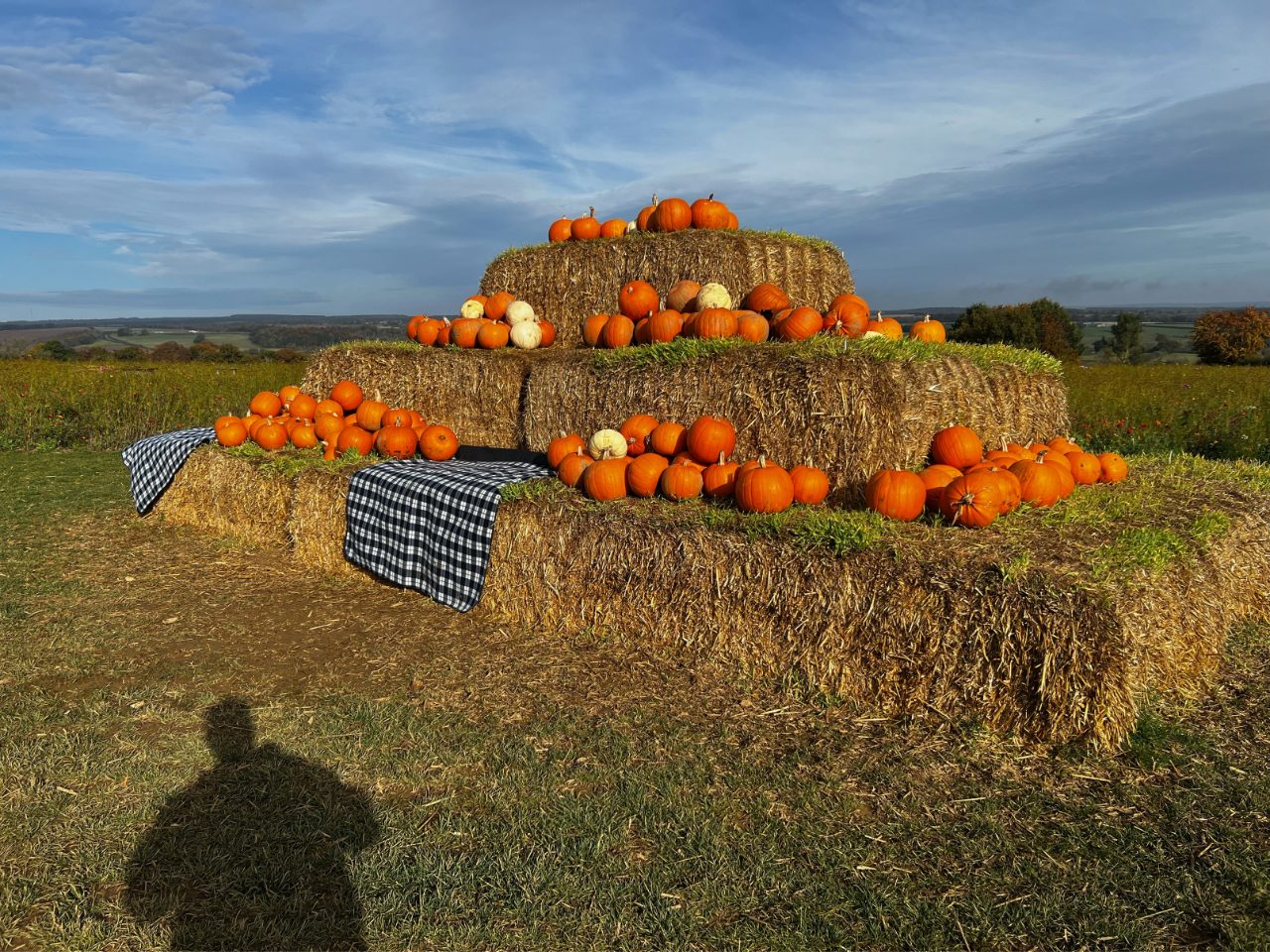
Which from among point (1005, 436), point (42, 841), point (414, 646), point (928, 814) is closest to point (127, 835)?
point (42, 841)

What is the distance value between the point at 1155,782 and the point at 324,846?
3.47 meters

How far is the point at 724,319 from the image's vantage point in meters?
6.40

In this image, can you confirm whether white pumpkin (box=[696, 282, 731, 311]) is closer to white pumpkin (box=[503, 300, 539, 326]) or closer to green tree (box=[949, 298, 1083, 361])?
white pumpkin (box=[503, 300, 539, 326])

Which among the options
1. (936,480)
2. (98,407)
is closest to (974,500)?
(936,480)

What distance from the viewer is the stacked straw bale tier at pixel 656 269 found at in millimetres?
7656

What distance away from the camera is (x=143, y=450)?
910 cm

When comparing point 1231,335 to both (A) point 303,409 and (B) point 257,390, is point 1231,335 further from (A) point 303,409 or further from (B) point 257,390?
(A) point 303,409

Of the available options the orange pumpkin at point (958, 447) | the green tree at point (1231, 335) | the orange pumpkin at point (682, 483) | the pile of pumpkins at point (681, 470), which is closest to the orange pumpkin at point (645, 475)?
the pile of pumpkins at point (681, 470)

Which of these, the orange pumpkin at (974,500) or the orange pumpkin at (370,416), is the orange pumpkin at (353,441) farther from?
the orange pumpkin at (974,500)

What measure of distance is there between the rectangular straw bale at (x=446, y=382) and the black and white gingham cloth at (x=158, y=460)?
4.81ft

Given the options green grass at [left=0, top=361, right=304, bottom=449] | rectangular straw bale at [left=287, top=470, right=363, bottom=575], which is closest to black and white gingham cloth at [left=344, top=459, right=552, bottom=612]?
rectangular straw bale at [left=287, top=470, right=363, bottom=575]

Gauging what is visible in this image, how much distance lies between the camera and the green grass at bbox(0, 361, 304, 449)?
15.1m

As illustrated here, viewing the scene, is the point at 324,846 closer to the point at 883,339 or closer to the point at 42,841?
the point at 42,841

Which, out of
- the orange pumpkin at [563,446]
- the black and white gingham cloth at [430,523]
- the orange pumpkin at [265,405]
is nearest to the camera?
the black and white gingham cloth at [430,523]
